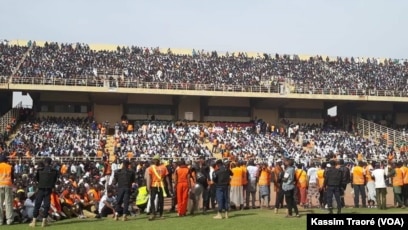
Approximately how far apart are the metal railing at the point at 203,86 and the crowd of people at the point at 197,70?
0.06m

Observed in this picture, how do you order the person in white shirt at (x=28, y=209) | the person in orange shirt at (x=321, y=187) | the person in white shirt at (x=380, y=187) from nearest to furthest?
1. the person in white shirt at (x=28, y=209)
2. the person in orange shirt at (x=321, y=187)
3. the person in white shirt at (x=380, y=187)

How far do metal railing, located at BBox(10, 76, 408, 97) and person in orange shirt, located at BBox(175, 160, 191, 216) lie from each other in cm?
2101

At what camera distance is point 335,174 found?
1270cm

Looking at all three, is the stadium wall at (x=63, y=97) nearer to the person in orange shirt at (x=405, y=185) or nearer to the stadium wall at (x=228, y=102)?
the stadium wall at (x=228, y=102)

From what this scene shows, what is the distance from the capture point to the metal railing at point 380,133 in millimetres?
33906

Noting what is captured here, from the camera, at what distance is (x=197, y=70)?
125 ft

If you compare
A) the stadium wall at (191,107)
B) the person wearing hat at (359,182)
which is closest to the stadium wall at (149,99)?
the stadium wall at (191,107)

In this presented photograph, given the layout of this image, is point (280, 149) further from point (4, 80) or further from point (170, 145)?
point (4, 80)

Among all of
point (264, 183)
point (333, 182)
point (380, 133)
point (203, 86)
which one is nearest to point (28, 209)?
point (264, 183)

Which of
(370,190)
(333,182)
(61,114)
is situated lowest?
(370,190)

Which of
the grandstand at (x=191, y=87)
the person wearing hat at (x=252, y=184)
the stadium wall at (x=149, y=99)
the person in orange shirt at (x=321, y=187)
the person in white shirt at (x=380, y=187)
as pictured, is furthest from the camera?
the stadium wall at (x=149, y=99)

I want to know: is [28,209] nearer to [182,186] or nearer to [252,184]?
[182,186]

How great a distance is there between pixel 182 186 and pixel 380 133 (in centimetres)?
2571

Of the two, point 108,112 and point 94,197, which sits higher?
point 108,112
